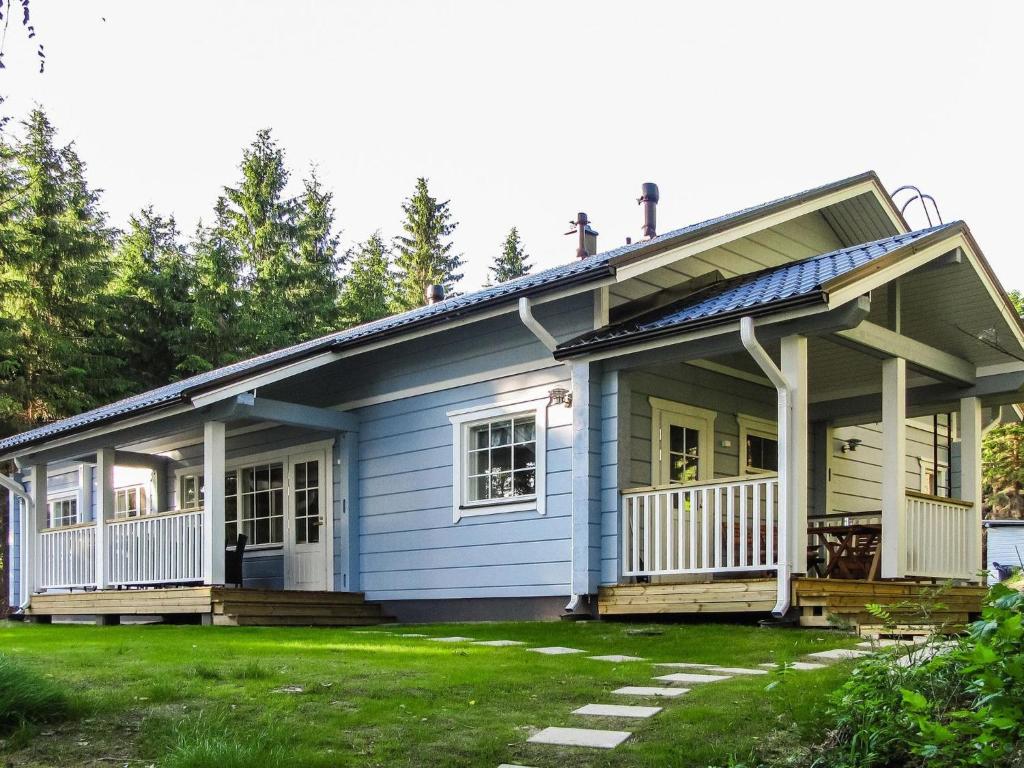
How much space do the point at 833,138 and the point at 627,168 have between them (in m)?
11.3

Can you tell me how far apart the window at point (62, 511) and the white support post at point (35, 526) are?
2965 mm

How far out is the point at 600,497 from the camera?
9773 mm

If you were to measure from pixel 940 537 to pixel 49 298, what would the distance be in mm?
20856

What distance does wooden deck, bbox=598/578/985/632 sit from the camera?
27.2 feet

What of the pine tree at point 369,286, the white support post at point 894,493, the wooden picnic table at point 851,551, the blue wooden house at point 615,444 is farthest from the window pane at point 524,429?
the pine tree at point 369,286

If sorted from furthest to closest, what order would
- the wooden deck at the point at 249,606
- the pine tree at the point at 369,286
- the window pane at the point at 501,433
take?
the pine tree at the point at 369,286 < the wooden deck at the point at 249,606 < the window pane at the point at 501,433

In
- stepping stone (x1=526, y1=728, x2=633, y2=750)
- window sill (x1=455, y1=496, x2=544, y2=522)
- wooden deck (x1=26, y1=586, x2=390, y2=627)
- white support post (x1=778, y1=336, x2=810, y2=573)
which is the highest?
white support post (x1=778, y1=336, x2=810, y2=573)

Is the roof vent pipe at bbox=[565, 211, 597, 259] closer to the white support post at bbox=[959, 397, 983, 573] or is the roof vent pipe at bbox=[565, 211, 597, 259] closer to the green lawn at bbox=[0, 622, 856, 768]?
the white support post at bbox=[959, 397, 983, 573]

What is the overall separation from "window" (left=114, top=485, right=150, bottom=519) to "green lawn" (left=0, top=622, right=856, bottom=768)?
8382 millimetres

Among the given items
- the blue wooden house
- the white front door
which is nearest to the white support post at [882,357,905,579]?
the blue wooden house

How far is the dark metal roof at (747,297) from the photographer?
325 inches

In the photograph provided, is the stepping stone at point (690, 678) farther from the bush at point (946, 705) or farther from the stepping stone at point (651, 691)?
the bush at point (946, 705)

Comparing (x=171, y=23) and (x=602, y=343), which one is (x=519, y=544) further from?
(x=171, y=23)

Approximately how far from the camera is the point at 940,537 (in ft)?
32.4
